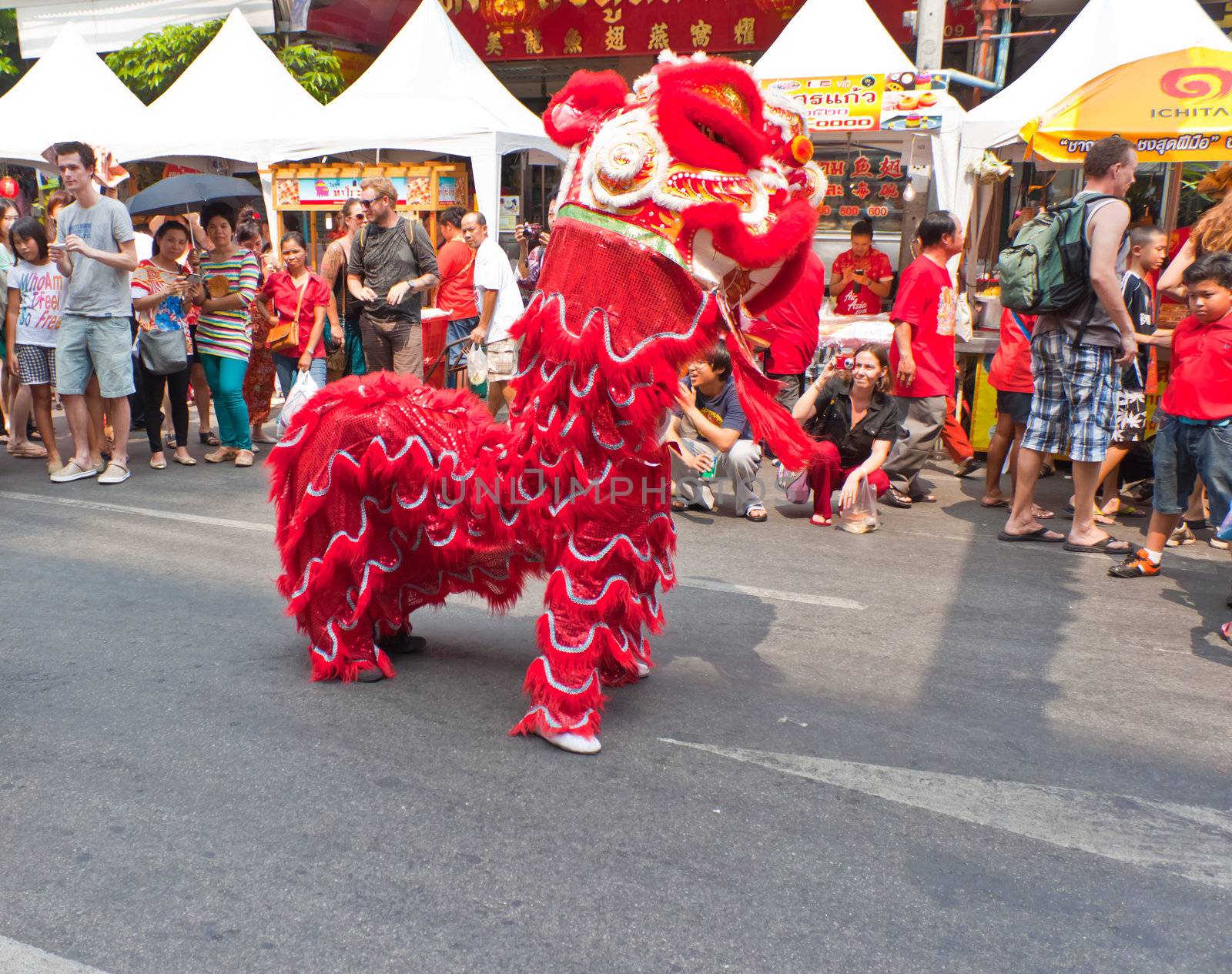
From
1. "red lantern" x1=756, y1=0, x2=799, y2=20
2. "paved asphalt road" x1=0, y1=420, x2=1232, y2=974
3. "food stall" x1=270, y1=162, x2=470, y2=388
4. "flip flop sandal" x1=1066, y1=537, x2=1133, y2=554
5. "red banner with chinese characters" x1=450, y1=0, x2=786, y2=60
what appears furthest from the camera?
"red banner with chinese characters" x1=450, y1=0, x2=786, y2=60

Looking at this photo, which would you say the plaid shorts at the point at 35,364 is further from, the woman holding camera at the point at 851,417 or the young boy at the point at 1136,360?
the young boy at the point at 1136,360

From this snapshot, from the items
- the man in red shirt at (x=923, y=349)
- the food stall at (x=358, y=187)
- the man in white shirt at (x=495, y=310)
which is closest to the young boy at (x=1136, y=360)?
the man in red shirt at (x=923, y=349)

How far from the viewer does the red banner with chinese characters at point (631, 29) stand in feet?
48.3

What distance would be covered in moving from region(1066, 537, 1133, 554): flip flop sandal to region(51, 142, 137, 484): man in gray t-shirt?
18.8 feet

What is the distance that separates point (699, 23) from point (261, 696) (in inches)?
535

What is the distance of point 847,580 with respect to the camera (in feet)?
17.2

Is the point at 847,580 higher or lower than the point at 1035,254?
lower

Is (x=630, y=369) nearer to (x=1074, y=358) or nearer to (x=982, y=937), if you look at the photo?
(x=982, y=937)

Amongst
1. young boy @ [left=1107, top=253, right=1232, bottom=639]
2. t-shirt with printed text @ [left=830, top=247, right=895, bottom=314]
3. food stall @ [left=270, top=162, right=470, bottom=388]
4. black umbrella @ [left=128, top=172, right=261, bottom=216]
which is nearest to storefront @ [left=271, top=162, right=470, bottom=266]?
food stall @ [left=270, top=162, right=470, bottom=388]

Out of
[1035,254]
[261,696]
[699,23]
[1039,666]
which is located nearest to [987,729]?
[1039,666]

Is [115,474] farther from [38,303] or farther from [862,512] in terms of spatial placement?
[862,512]

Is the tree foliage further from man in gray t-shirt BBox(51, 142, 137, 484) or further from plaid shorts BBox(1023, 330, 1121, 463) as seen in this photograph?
plaid shorts BBox(1023, 330, 1121, 463)

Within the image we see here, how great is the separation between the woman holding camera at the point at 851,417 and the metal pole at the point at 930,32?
14.3ft

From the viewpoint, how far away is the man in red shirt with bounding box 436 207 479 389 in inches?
356
